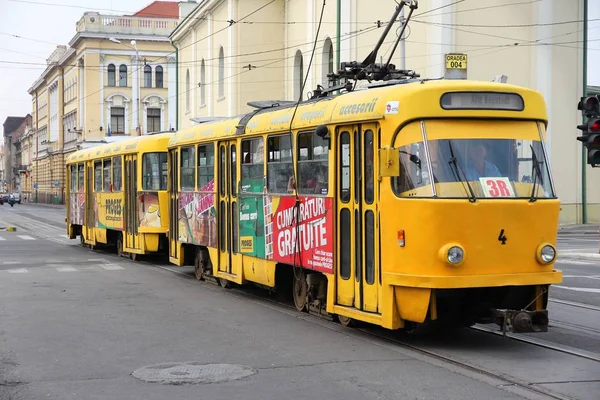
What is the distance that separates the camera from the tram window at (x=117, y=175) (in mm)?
23594

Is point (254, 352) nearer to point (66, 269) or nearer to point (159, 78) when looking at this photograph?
point (66, 269)

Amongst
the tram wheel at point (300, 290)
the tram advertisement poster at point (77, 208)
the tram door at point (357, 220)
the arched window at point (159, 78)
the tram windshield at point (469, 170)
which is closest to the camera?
the tram windshield at point (469, 170)

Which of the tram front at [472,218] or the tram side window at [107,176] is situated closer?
the tram front at [472,218]

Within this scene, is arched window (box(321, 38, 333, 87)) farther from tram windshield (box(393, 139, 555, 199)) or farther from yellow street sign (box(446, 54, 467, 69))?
tram windshield (box(393, 139, 555, 199))

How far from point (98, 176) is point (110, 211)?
1.87 meters

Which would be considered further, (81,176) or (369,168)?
(81,176)

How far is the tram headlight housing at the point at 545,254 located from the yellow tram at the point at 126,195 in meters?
12.3

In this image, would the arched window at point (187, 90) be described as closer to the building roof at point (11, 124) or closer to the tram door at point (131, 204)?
the tram door at point (131, 204)

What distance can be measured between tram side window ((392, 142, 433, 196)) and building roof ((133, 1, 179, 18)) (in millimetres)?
82628

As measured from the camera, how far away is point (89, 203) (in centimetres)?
2722

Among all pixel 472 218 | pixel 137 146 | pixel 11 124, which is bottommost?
pixel 472 218

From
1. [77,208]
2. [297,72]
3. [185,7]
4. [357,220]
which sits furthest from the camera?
[185,7]

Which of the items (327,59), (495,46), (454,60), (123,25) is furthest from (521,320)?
(123,25)

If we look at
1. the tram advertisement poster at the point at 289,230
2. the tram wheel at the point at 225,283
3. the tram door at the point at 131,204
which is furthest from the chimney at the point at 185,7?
the tram advertisement poster at the point at 289,230
